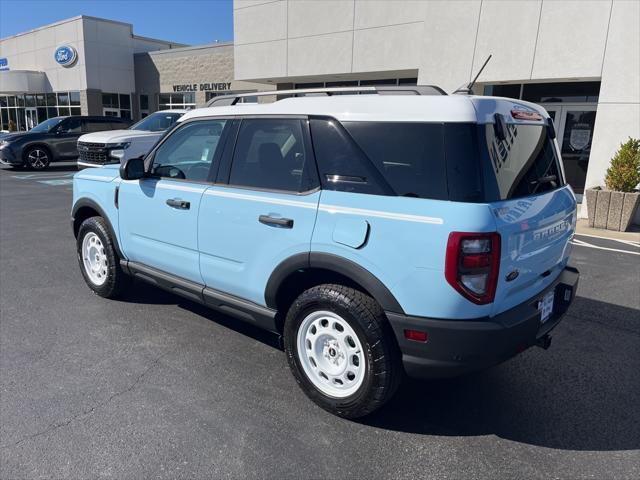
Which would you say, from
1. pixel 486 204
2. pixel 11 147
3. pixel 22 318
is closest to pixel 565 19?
pixel 486 204

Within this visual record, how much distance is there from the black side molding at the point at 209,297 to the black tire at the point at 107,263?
0.19m

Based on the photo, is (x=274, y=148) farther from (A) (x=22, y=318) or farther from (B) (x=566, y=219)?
(A) (x=22, y=318)

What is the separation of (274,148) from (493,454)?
2.29 metres

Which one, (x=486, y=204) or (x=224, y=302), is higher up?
(x=486, y=204)

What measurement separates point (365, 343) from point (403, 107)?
1323mm

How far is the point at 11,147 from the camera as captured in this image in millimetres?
15852

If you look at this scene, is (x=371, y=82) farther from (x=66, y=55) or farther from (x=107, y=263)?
Result: (x=66, y=55)

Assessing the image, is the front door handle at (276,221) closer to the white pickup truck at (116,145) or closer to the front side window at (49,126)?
the white pickup truck at (116,145)

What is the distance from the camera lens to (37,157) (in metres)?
16.6

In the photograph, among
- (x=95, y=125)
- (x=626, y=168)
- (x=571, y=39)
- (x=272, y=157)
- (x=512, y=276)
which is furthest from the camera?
(x=95, y=125)

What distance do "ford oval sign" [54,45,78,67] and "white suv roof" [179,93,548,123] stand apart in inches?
1228

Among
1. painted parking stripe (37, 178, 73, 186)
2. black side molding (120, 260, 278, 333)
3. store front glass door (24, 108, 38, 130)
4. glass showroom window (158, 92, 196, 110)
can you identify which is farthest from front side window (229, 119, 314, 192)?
store front glass door (24, 108, 38, 130)

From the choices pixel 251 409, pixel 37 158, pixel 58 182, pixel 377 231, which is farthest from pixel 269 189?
pixel 37 158

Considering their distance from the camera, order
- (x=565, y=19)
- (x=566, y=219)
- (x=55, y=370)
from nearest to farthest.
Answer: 1. (x=566, y=219)
2. (x=55, y=370)
3. (x=565, y=19)
